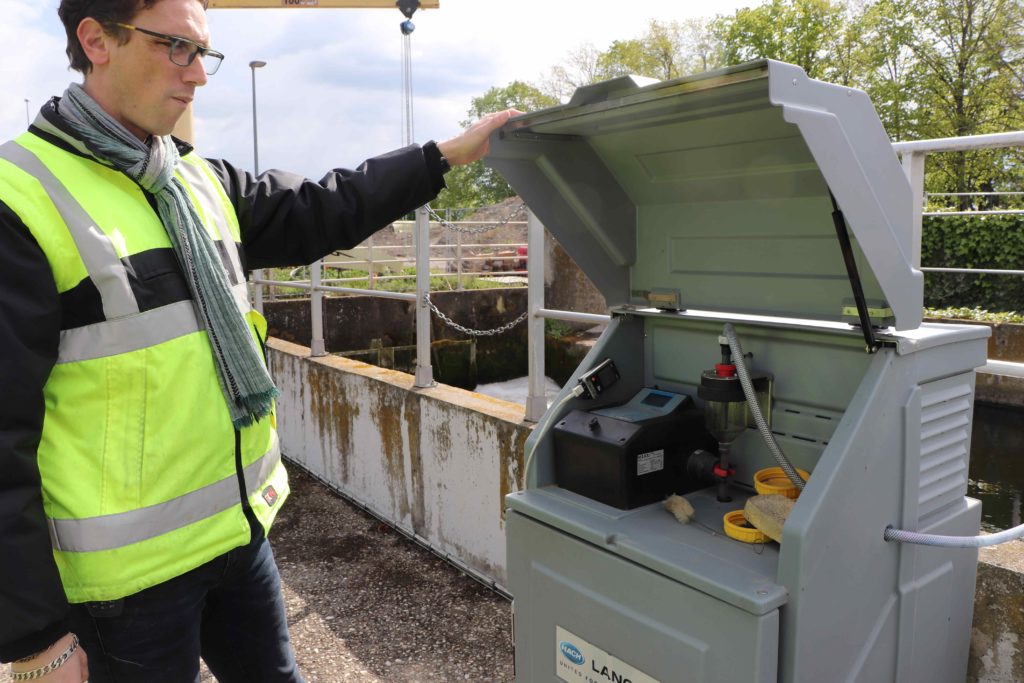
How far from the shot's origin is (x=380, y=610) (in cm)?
362

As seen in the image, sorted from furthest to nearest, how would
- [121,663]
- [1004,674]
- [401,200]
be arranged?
[401,200] → [1004,674] → [121,663]

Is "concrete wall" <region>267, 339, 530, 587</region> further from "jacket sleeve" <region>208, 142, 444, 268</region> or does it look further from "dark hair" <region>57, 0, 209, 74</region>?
"dark hair" <region>57, 0, 209, 74</region>

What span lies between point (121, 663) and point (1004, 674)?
207 cm

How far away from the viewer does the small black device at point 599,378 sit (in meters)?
2.06

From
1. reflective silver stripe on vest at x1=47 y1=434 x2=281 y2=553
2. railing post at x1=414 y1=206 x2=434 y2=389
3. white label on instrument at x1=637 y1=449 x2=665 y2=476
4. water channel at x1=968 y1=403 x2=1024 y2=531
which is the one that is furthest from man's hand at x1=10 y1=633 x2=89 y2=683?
water channel at x1=968 y1=403 x2=1024 y2=531

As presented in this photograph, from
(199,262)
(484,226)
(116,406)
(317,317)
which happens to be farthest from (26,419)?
(484,226)

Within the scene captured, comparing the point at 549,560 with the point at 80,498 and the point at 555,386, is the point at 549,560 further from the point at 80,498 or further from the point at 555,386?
the point at 555,386

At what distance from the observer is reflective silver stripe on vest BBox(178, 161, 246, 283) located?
1.86 m

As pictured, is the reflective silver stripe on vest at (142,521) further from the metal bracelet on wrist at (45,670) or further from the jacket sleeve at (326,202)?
the jacket sleeve at (326,202)

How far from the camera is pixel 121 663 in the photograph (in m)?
1.61

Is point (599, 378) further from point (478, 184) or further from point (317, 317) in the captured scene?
Answer: point (478, 184)

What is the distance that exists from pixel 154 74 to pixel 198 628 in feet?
3.84

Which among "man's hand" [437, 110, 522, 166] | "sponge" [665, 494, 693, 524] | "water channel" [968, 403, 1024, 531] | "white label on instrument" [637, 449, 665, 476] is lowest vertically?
"water channel" [968, 403, 1024, 531]

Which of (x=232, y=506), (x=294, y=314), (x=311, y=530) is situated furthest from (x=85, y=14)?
(x=294, y=314)
